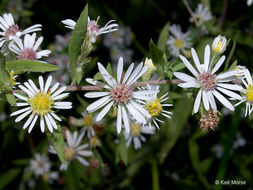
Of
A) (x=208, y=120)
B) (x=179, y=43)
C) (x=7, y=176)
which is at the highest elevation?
(x=179, y=43)

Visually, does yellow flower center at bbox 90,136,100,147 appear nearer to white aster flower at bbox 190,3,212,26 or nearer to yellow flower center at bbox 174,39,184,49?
yellow flower center at bbox 174,39,184,49

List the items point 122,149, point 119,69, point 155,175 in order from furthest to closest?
point 155,175, point 122,149, point 119,69

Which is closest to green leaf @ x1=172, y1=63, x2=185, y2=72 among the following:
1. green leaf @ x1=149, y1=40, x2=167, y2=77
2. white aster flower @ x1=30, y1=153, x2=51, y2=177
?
green leaf @ x1=149, y1=40, x2=167, y2=77

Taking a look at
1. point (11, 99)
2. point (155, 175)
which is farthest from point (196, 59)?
point (155, 175)

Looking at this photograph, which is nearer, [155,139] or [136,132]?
[136,132]

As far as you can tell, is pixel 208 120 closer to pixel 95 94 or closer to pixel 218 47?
pixel 218 47

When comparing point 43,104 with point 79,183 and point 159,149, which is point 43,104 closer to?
point 79,183

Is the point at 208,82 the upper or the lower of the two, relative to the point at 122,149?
upper
